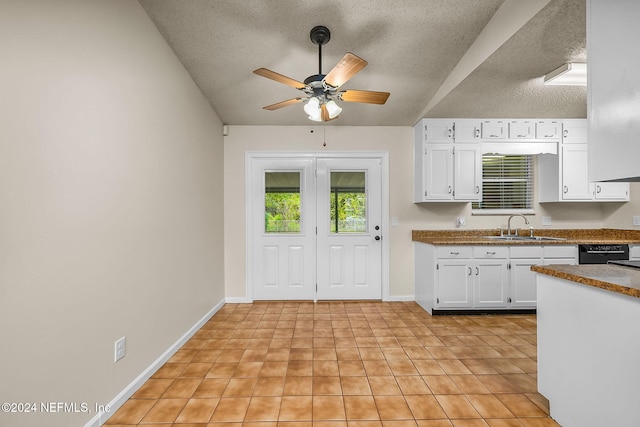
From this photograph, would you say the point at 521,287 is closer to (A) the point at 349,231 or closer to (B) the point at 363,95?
(A) the point at 349,231

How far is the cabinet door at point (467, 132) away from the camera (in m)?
3.94

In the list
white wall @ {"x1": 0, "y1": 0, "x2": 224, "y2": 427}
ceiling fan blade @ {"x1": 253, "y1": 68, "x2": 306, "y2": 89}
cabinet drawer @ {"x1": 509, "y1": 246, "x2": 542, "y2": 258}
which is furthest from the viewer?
cabinet drawer @ {"x1": 509, "y1": 246, "x2": 542, "y2": 258}

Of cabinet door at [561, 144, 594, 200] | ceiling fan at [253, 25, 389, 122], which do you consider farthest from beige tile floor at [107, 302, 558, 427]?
ceiling fan at [253, 25, 389, 122]

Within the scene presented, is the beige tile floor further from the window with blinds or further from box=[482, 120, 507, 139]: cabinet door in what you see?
box=[482, 120, 507, 139]: cabinet door

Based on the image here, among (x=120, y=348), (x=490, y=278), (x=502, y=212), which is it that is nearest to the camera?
(x=120, y=348)

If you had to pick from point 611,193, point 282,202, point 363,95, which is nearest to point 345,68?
point 363,95

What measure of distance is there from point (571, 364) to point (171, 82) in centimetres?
342

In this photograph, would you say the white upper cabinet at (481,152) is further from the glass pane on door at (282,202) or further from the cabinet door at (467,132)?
the glass pane on door at (282,202)

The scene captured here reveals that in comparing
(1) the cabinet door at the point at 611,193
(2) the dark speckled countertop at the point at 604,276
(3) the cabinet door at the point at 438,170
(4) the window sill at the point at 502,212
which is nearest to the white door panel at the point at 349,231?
(3) the cabinet door at the point at 438,170

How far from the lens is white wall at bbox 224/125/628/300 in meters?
4.27

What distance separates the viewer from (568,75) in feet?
9.03

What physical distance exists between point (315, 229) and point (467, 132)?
91.8 inches

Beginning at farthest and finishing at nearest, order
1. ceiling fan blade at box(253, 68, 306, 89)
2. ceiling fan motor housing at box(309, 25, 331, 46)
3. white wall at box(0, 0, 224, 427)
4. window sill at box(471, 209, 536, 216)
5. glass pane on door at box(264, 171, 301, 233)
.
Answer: glass pane on door at box(264, 171, 301, 233) → window sill at box(471, 209, 536, 216) → ceiling fan motor housing at box(309, 25, 331, 46) → ceiling fan blade at box(253, 68, 306, 89) → white wall at box(0, 0, 224, 427)

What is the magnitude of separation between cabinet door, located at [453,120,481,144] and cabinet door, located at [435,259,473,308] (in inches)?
60.3
